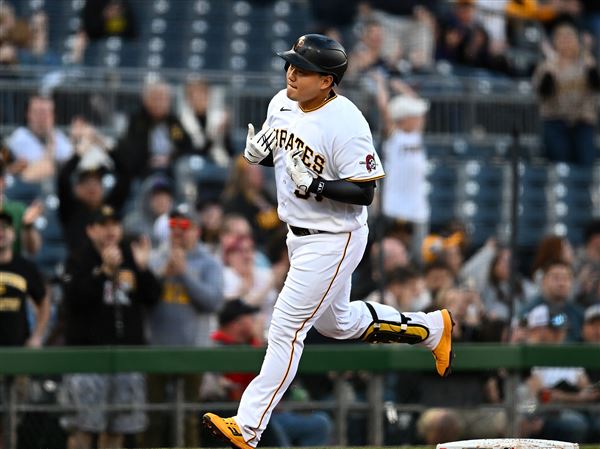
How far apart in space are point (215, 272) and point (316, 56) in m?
3.28

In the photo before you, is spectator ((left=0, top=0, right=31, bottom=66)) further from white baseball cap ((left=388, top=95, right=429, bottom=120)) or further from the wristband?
the wristband

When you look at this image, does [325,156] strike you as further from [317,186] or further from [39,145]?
[39,145]

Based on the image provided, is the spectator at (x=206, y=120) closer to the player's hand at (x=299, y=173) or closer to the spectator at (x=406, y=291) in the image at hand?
the spectator at (x=406, y=291)

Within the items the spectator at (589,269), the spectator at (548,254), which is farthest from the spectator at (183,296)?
the spectator at (589,269)

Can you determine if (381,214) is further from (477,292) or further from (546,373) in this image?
(546,373)

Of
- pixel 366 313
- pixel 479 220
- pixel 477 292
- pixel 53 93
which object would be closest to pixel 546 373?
pixel 477 292

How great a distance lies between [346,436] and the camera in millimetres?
8852

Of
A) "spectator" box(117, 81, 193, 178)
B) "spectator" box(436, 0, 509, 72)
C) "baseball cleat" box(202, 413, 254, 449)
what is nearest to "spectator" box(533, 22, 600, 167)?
"spectator" box(436, 0, 509, 72)

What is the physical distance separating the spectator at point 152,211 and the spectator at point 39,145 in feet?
2.23

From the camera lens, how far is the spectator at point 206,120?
34.3 ft

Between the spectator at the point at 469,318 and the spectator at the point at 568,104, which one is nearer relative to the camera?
the spectator at the point at 469,318

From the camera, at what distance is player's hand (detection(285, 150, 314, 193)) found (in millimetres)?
5770

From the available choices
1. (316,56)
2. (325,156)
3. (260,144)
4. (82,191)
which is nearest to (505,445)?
(325,156)

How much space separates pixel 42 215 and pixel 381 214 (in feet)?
A: 8.31
